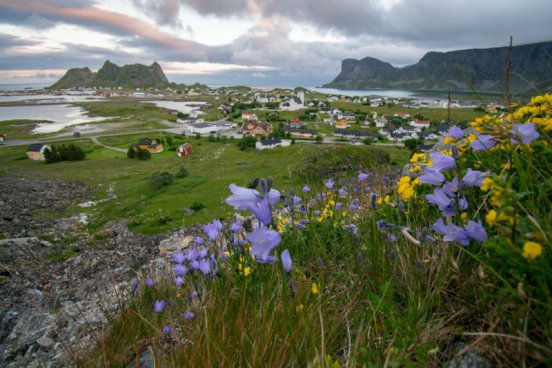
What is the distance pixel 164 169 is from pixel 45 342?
46138mm

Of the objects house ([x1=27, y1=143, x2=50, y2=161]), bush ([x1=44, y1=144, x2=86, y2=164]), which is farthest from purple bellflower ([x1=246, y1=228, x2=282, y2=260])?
house ([x1=27, y1=143, x2=50, y2=161])

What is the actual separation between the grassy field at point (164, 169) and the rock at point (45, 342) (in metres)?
6.03

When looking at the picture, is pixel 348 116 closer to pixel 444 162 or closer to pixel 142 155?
pixel 142 155

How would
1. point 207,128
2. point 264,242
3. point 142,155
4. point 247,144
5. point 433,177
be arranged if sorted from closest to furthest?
point 264,242 → point 433,177 → point 142,155 → point 247,144 → point 207,128

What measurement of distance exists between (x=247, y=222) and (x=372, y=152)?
153ft

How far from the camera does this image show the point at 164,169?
49531 millimetres

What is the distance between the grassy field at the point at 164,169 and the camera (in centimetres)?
2744

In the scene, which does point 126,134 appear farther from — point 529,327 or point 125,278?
point 529,327

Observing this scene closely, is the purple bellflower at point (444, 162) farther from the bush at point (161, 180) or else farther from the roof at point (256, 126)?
the roof at point (256, 126)

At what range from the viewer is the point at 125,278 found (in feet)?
39.3

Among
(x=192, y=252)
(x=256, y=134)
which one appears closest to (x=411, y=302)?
(x=192, y=252)

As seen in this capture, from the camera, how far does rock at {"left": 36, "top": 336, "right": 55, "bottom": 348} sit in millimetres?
6124

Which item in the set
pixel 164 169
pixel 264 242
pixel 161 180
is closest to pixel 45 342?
pixel 264 242

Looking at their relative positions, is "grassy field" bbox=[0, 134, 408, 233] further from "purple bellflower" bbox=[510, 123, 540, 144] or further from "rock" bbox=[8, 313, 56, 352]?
"purple bellflower" bbox=[510, 123, 540, 144]
